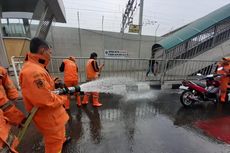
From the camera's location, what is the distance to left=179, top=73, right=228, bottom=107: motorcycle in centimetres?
566

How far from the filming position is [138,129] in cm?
418

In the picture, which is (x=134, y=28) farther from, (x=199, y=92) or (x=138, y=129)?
(x=138, y=129)

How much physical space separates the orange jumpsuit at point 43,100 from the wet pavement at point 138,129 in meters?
1.13

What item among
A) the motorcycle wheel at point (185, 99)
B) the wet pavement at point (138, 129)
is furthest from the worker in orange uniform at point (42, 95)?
the motorcycle wheel at point (185, 99)

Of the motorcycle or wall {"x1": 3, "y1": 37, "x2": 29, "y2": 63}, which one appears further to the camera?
wall {"x1": 3, "y1": 37, "x2": 29, "y2": 63}

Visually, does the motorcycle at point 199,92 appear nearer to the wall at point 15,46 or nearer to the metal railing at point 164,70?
the metal railing at point 164,70

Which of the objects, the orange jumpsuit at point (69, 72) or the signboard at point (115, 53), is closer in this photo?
the orange jumpsuit at point (69, 72)

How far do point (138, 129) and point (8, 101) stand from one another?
→ 2.92 m

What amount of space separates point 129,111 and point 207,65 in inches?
239

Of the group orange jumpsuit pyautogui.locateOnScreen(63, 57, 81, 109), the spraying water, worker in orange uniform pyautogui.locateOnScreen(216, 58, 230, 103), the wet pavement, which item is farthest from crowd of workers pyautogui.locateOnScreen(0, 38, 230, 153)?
worker in orange uniform pyautogui.locateOnScreen(216, 58, 230, 103)

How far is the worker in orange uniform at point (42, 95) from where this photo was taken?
2068 millimetres

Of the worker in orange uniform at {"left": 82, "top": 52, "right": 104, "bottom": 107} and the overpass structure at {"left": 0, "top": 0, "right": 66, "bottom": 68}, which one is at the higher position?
the overpass structure at {"left": 0, "top": 0, "right": 66, "bottom": 68}

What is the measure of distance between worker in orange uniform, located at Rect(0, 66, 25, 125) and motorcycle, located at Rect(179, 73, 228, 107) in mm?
4929

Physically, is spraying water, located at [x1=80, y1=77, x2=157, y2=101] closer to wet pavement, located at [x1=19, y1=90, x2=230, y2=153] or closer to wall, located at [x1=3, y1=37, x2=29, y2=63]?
wet pavement, located at [x1=19, y1=90, x2=230, y2=153]
